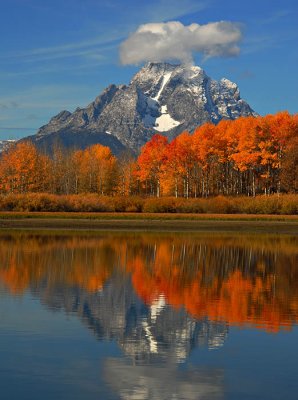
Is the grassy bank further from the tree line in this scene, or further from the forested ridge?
the tree line

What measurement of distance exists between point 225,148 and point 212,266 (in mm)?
64789

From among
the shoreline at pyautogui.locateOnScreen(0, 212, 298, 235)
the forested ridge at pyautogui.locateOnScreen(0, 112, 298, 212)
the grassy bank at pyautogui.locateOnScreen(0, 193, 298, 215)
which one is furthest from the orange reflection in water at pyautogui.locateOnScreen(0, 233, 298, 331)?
the forested ridge at pyautogui.locateOnScreen(0, 112, 298, 212)

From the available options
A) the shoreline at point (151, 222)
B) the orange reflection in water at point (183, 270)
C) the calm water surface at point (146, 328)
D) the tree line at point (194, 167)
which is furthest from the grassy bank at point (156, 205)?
the calm water surface at point (146, 328)

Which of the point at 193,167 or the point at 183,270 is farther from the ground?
the point at 193,167

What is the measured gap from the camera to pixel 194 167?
4262 inches

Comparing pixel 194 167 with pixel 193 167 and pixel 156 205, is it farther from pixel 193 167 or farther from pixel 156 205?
pixel 156 205

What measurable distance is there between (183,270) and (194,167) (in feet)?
248

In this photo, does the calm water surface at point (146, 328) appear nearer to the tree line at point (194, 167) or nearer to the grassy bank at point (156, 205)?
the grassy bank at point (156, 205)

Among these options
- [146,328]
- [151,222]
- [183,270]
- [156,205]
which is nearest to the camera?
[146,328]

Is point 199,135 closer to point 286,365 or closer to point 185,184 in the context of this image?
point 185,184

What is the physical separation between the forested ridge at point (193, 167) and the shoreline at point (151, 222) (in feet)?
54.8

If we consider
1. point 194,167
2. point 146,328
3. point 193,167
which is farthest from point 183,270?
point 194,167

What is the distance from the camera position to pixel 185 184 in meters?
107

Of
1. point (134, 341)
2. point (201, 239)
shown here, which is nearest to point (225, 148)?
point (201, 239)
